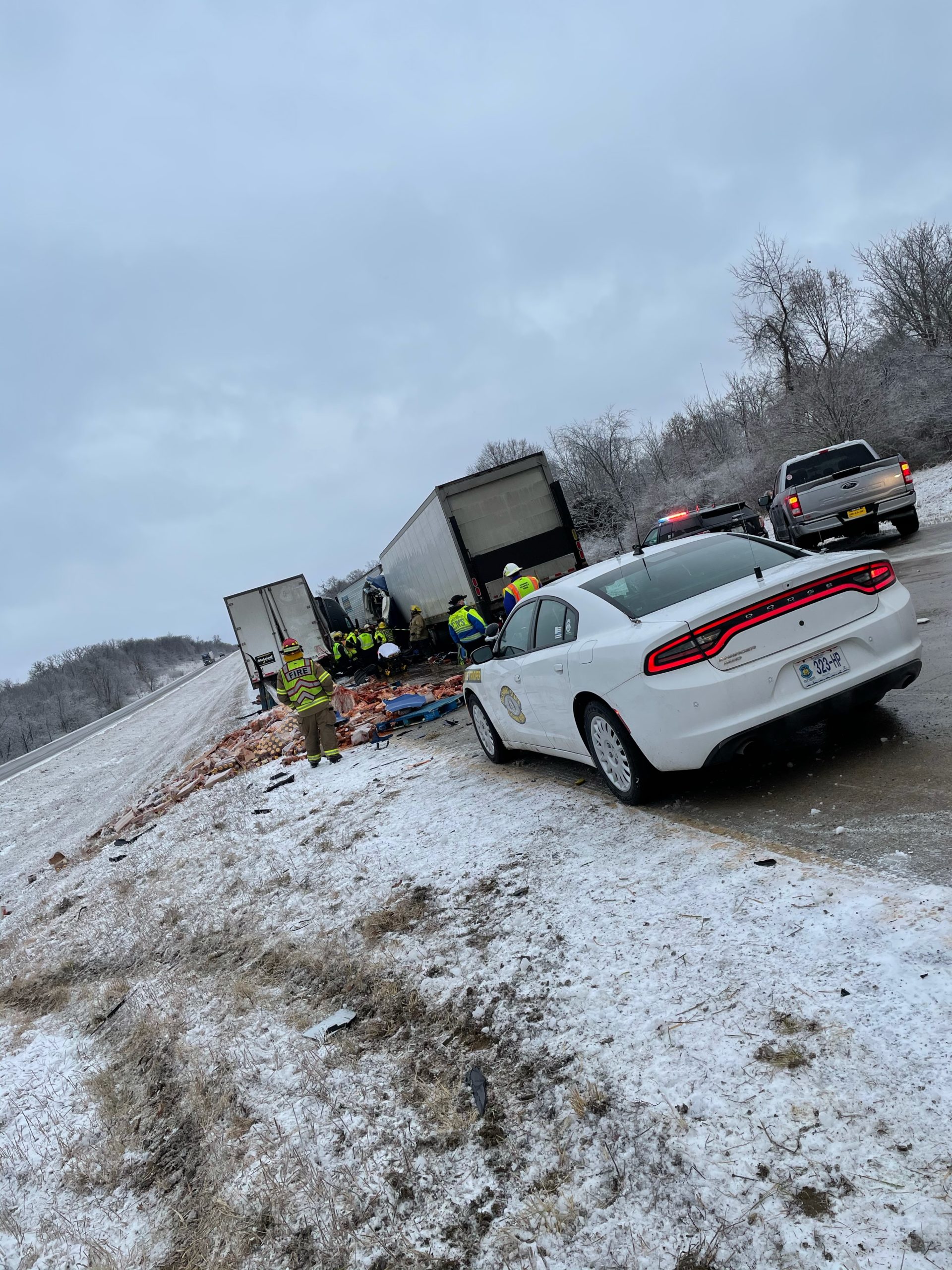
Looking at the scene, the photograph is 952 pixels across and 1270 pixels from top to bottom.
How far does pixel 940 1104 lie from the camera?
7.23 ft

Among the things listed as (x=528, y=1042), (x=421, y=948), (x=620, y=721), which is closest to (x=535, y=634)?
(x=620, y=721)

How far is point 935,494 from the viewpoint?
816 inches

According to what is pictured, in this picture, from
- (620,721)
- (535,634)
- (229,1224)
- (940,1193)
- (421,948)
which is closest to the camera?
(940,1193)

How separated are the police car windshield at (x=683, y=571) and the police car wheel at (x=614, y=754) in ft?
2.28

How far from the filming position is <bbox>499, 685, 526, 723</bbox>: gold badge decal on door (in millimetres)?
6770

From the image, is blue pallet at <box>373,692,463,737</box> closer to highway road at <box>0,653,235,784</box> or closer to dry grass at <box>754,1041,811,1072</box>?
dry grass at <box>754,1041,811,1072</box>

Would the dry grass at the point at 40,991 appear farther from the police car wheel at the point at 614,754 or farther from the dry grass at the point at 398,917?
the police car wheel at the point at 614,754

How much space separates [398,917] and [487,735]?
3336mm

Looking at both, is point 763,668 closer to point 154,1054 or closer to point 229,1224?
point 229,1224

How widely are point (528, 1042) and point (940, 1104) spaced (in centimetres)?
139

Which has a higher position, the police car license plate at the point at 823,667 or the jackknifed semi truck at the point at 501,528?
the jackknifed semi truck at the point at 501,528

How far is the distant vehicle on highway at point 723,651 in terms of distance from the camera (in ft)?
14.6

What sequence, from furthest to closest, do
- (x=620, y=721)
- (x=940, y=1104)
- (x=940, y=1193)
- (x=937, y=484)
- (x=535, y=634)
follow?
1. (x=937, y=484)
2. (x=535, y=634)
3. (x=620, y=721)
4. (x=940, y=1104)
5. (x=940, y=1193)

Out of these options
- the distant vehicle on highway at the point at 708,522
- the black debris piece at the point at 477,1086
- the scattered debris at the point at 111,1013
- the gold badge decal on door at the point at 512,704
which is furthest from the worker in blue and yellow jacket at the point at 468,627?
the black debris piece at the point at 477,1086
